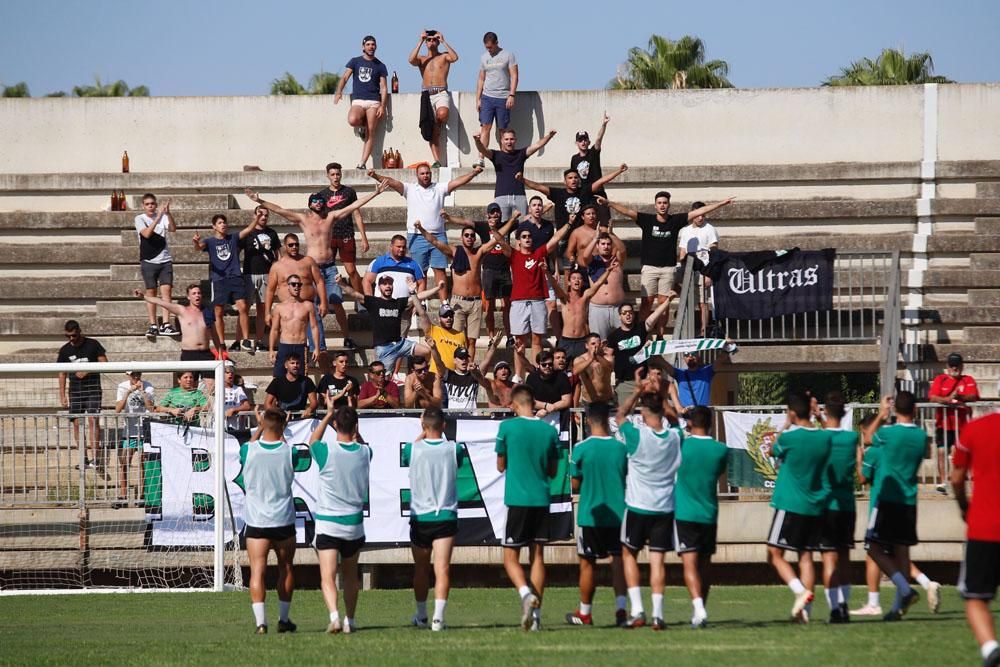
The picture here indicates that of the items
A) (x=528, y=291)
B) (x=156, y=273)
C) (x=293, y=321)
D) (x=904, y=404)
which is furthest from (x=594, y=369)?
(x=156, y=273)

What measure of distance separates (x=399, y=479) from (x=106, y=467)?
3.39 m

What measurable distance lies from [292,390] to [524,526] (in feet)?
18.9

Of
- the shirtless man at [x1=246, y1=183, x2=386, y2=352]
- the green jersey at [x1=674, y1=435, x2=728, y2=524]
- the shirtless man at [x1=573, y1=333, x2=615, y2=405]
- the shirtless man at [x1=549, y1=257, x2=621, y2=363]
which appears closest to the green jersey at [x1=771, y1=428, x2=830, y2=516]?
the green jersey at [x1=674, y1=435, x2=728, y2=524]

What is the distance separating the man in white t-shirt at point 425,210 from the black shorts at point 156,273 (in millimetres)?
3401

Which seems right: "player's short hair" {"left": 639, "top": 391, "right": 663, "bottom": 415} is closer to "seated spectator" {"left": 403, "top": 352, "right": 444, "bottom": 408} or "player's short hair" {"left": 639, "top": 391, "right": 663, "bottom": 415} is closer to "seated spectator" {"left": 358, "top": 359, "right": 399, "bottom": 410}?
"seated spectator" {"left": 403, "top": 352, "right": 444, "bottom": 408}

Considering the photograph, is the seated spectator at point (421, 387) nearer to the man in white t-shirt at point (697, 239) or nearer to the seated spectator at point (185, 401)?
the seated spectator at point (185, 401)

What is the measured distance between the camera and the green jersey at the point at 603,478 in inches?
474

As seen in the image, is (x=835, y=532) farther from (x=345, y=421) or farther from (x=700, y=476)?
(x=345, y=421)

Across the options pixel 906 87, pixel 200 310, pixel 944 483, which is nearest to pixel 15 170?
pixel 200 310

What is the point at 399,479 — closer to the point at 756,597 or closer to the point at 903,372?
the point at 756,597

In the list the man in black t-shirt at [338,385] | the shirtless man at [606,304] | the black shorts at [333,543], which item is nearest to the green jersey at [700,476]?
the black shorts at [333,543]

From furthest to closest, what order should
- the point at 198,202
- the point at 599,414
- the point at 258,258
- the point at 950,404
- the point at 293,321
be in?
the point at 198,202, the point at 258,258, the point at 293,321, the point at 950,404, the point at 599,414

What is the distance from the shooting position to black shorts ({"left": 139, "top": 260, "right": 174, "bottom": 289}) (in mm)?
20906

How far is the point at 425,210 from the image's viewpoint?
20609 millimetres
